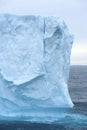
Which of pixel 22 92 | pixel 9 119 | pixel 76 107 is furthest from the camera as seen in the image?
pixel 76 107

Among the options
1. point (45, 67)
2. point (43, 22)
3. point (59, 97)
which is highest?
point (43, 22)

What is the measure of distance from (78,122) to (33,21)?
15.6 ft

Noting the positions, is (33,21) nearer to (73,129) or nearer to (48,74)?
(48,74)

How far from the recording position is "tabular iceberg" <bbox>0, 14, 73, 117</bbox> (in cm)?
1684

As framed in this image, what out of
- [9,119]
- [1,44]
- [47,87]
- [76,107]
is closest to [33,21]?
[1,44]

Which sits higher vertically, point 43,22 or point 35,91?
point 43,22

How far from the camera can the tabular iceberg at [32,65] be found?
55.3 feet

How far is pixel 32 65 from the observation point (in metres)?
16.9

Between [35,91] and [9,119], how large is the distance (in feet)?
6.86

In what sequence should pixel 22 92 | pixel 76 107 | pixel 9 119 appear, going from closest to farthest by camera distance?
pixel 22 92 < pixel 9 119 < pixel 76 107

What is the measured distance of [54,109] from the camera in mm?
17609

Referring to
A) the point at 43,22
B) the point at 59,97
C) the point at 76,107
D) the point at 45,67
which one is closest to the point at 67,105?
the point at 59,97

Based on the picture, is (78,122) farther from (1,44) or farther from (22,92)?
(1,44)

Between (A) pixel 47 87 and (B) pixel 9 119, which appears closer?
(A) pixel 47 87
